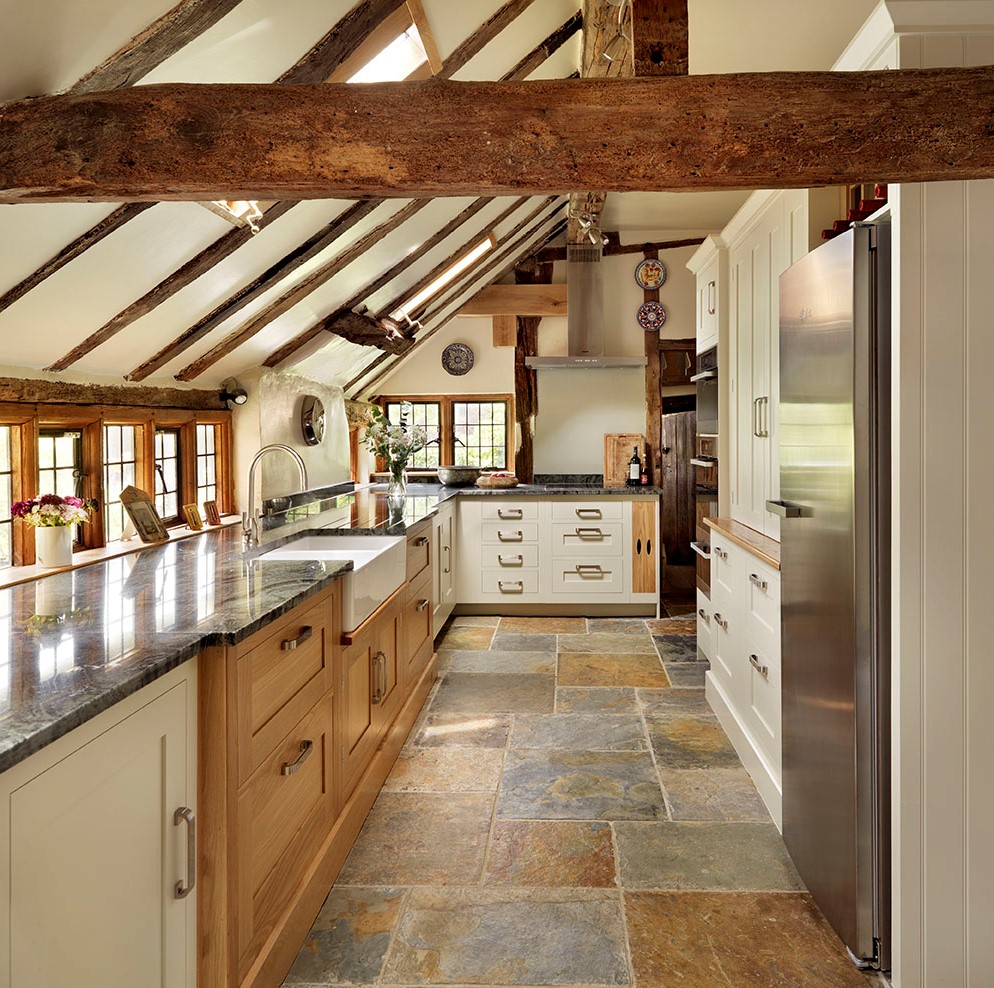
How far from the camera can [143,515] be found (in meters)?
3.16

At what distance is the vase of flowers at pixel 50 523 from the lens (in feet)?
8.33

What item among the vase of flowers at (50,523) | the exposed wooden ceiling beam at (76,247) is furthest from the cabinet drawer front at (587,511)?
the exposed wooden ceiling beam at (76,247)

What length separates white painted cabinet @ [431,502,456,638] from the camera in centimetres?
476

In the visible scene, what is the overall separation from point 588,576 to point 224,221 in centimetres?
370

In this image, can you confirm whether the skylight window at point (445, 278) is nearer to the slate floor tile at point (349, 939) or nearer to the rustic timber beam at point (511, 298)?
the rustic timber beam at point (511, 298)

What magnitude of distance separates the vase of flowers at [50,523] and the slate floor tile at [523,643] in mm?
2773

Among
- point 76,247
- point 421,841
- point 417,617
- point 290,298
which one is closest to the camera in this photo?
point 76,247

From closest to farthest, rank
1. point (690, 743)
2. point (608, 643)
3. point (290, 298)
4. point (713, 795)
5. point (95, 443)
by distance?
point (713, 795) < point (95, 443) < point (690, 743) < point (290, 298) < point (608, 643)

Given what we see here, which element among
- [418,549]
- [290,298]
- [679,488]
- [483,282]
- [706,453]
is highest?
[483,282]

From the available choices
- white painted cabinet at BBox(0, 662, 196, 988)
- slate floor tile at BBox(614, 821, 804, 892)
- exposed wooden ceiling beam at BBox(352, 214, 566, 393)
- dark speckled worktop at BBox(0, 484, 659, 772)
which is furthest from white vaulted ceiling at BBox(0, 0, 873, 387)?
slate floor tile at BBox(614, 821, 804, 892)

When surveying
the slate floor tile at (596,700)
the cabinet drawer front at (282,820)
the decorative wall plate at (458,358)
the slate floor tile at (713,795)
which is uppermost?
the decorative wall plate at (458,358)

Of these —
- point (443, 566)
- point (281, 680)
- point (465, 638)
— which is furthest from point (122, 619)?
point (465, 638)

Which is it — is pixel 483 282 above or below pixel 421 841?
above

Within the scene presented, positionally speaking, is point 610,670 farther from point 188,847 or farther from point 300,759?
point 188,847
